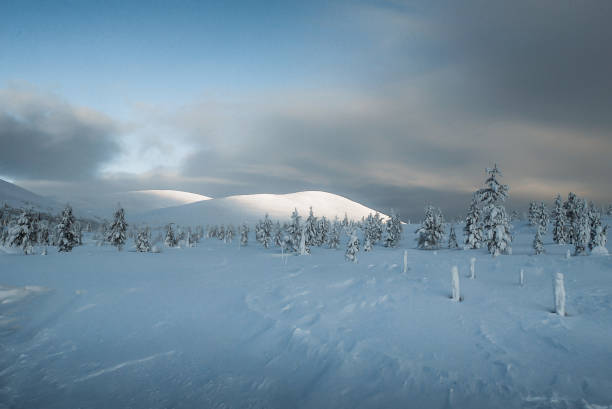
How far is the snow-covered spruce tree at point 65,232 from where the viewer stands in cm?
5162

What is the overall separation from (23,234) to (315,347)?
5728 cm

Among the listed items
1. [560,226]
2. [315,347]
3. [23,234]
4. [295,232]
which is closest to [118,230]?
[23,234]

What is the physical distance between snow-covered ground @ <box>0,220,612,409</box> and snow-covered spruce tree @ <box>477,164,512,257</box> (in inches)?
708

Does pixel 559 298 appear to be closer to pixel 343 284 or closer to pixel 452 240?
pixel 343 284

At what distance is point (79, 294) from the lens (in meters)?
18.1

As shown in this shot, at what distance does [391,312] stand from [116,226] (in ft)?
214

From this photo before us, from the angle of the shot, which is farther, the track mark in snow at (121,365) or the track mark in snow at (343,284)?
the track mark in snow at (343,284)

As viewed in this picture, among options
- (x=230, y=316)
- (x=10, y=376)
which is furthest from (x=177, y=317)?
(x=10, y=376)

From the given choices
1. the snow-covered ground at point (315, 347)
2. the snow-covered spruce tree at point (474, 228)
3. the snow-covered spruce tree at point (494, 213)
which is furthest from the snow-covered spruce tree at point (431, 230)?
the snow-covered ground at point (315, 347)

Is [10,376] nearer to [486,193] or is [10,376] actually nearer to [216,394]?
[216,394]

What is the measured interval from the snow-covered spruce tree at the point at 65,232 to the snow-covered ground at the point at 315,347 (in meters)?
42.1

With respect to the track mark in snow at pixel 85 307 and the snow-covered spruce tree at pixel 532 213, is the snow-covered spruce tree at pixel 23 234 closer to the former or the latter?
the track mark in snow at pixel 85 307

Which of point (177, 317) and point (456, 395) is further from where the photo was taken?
point (177, 317)

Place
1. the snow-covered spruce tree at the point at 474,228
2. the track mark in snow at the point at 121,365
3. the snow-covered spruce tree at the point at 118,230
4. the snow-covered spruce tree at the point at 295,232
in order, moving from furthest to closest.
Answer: the snow-covered spruce tree at the point at 295,232 < the snow-covered spruce tree at the point at 118,230 < the snow-covered spruce tree at the point at 474,228 < the track mark in snow at the point at 121,365
